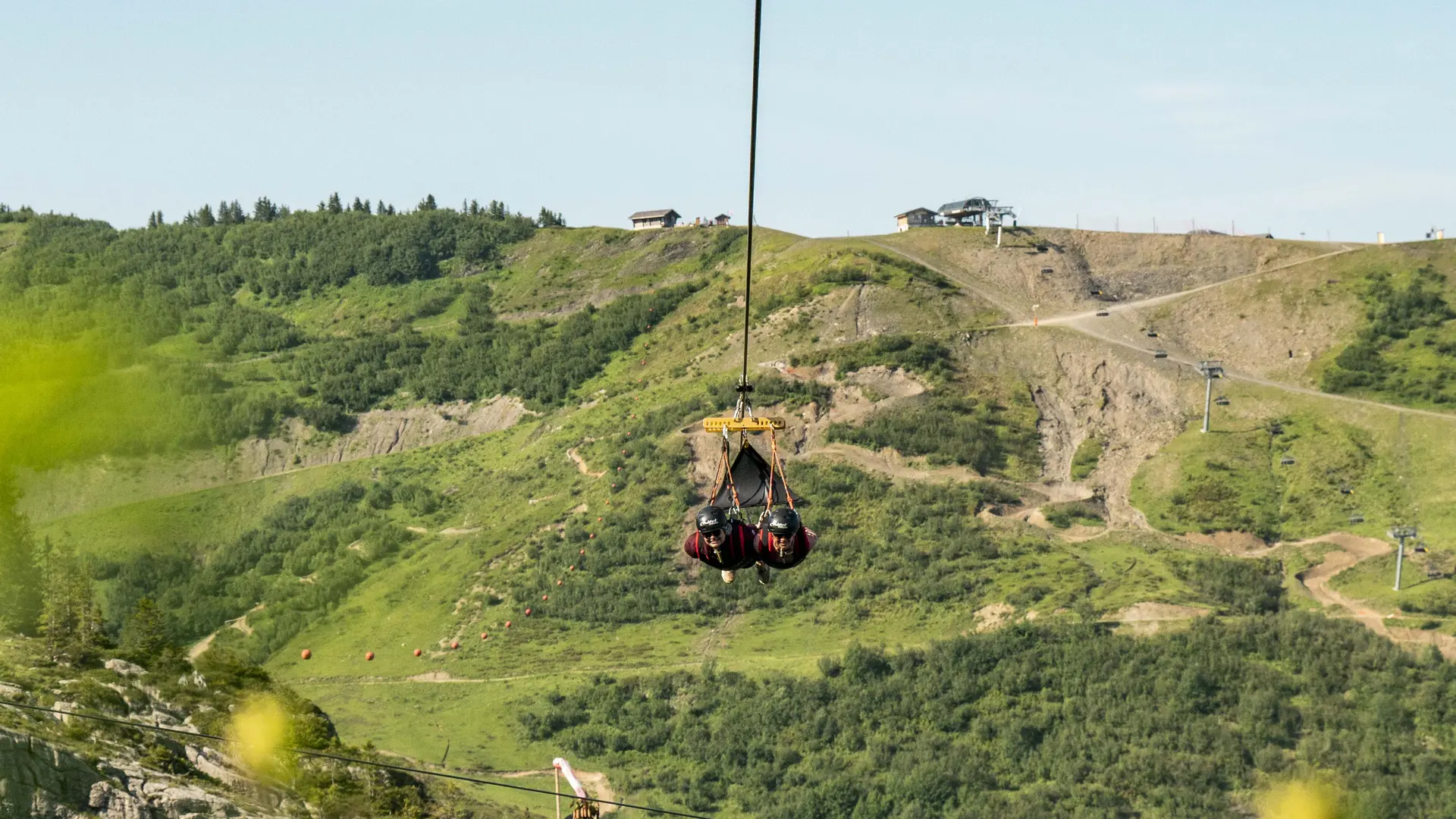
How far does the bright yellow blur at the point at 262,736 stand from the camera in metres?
69.2

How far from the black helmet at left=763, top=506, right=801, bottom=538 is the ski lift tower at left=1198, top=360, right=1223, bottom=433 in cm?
11288

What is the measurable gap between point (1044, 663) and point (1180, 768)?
12.5 m

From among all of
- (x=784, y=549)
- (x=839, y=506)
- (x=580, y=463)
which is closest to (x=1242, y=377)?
(x=839, y=506)

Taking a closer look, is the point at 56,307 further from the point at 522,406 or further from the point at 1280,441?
the point at 1280,441

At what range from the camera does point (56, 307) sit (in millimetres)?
173375

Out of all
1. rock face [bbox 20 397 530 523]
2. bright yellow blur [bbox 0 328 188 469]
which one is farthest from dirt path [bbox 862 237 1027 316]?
bright yellow blur [bbox 0 328 188 469]

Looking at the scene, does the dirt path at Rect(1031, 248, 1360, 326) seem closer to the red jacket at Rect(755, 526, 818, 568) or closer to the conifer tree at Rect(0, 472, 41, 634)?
the conifer tree at Rect(0, 472, 41, 634)

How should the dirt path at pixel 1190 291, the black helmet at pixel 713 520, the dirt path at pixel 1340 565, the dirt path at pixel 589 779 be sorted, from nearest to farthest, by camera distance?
the black helmet at pixel 713 520 < the dirt path at pixel 589 779 < the dirt path at pixel 1340 565 < the dirt path at pixel 1190 291

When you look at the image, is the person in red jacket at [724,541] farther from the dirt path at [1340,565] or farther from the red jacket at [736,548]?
the dirt path at [1340,565]

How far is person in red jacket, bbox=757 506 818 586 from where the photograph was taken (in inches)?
1254

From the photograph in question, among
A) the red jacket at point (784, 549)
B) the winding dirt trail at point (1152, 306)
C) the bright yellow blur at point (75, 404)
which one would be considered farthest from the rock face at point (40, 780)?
the winding dirt trail at point (1152, 306)

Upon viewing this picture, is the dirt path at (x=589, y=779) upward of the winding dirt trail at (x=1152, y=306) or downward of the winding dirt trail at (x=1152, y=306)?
downward

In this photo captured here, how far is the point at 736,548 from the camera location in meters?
32.6

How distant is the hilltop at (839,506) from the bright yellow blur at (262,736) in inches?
673
